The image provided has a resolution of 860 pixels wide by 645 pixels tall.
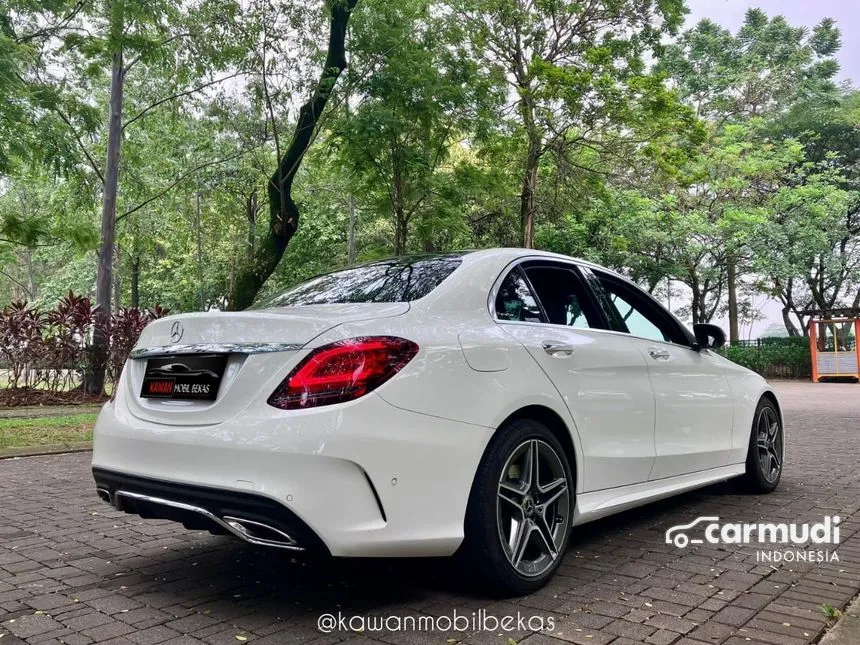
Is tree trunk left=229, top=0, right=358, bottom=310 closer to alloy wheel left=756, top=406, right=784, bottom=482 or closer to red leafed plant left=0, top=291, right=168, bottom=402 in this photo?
red leafed plant left=0, top=291, right=168, bottom=402

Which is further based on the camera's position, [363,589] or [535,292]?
[535,292]

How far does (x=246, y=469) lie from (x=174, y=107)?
15.2m

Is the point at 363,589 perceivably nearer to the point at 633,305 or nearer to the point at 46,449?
the point at 633,305

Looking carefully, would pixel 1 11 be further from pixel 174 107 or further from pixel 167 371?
pixel 167 371

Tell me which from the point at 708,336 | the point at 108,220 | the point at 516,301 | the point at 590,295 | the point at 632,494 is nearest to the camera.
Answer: the point at 516,301

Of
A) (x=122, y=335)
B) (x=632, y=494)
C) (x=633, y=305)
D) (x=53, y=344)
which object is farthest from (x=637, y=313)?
(x=53, y=344)

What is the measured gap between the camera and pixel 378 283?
145 inches

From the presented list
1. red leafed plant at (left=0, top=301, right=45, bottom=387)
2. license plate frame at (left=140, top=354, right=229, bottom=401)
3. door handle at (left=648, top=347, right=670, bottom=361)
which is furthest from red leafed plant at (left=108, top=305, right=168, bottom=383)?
door handle at (left=648, top=347, right=670, bottom=361)

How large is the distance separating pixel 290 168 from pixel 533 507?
11.2 m

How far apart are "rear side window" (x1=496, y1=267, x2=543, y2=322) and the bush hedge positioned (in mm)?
28373

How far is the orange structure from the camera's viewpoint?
26781 millimetres

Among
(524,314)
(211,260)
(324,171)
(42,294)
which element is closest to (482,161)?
(324,171)

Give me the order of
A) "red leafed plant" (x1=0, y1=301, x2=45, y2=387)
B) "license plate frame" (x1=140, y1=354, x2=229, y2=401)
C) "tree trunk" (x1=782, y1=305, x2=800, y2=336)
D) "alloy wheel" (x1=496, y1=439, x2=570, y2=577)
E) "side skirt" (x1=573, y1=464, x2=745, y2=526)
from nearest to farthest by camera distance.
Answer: "license plate frame" (x1=140, y1=354, x2=229, y2=401)
"alloy wheel" (x1=496, y1=439, x2=570, y2=577)
"side skirt" (x1=573, y1=464, x2=745, y2=526)
"red leafed plant" (x1=0, y1=301, x2=45, y2=387)
"tree trunk" (x1=782, y1=305, x2=800, y2=336)

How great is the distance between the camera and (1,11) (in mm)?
10023
